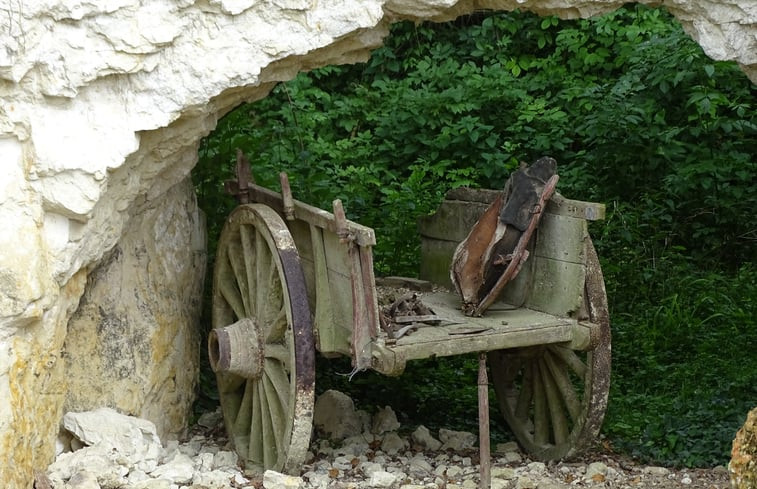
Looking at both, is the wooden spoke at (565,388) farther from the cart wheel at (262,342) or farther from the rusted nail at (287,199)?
the rusted nail at (287,199)

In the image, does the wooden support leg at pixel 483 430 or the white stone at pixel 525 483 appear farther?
the white stone at pixel 525 483

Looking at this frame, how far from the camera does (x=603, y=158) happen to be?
871 cm

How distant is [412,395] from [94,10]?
342 cm

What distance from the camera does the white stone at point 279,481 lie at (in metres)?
4.99

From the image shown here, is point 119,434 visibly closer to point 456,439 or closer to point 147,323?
point 147,323

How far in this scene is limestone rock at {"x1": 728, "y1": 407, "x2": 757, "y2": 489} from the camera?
359 centimetres

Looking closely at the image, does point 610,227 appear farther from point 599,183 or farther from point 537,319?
point 537,319

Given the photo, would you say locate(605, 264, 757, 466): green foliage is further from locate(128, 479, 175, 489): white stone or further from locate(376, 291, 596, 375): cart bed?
locate(128, 479, 175, 489): white stone

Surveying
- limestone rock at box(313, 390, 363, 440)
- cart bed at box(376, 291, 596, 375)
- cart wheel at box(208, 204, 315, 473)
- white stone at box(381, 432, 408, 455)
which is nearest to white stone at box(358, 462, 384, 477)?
white stone at box(381, 432, 408, 455)

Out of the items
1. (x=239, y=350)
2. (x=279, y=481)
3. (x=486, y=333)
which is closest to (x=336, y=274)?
(x=239, y=350)

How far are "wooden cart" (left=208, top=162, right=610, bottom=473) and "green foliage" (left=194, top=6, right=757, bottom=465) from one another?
1.74 feet

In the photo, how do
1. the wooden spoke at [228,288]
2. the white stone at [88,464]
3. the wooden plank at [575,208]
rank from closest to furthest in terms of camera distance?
the white stone at [88,464] < the wooden plank at [575,208] < the wooden spoke at [228,288]

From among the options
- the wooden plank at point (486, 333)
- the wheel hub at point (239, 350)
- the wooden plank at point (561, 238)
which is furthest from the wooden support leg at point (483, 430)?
the wheel hub at point (239, 350)

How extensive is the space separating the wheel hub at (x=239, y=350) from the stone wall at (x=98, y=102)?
68 centimetres
